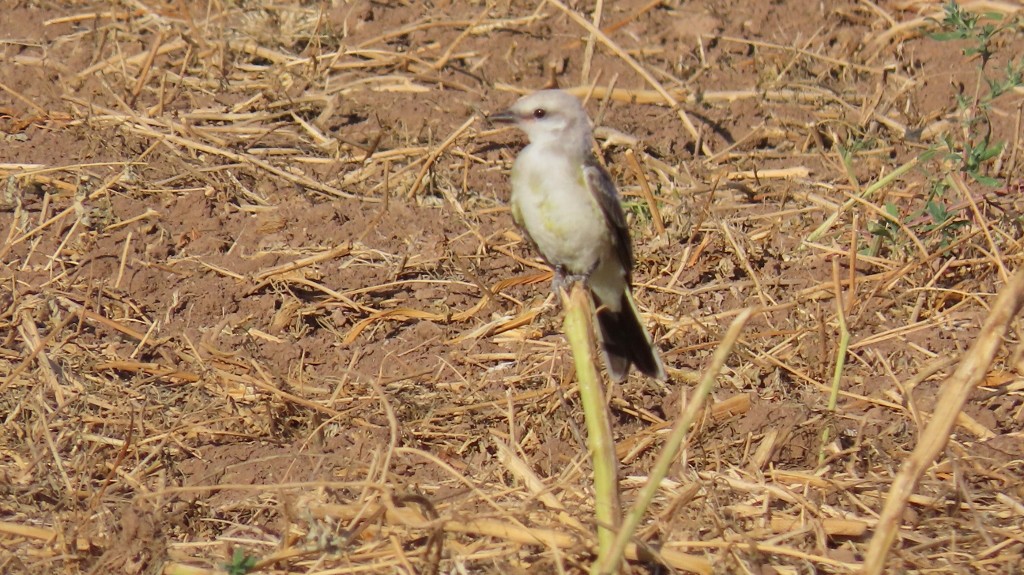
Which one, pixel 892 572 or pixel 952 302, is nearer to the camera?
pixel 892 572

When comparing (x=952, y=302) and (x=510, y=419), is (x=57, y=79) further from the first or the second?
(x=952, y=302)

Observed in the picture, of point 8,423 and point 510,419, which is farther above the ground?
point 510,419

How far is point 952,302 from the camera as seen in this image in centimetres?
600

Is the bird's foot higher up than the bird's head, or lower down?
lower down

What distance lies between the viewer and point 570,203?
511cm

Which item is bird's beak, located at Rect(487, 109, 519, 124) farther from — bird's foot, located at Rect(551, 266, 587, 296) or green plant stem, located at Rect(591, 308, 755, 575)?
green plant stem, located at Rect(591, 308, 755, 575)

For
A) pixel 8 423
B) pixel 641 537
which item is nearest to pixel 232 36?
pixel 8 423

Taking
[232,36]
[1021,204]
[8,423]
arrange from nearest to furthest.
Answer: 1. [8,423]
2. [1021,204]
3. [232,36]

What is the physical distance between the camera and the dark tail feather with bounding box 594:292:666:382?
5248 mm

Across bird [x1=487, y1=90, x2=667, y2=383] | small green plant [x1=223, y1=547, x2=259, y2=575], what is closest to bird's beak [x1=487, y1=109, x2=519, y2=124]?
bird [x1=487, y1=90, x2=667, y2=383]

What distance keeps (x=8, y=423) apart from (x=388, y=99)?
3.34 metres

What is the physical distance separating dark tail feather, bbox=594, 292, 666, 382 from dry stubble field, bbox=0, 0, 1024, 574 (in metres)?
0.18

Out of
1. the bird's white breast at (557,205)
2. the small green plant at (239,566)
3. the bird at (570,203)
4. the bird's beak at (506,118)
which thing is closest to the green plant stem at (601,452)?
the small green plant at (239,566)

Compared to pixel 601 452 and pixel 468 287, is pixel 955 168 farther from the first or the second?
pixel 601 452
